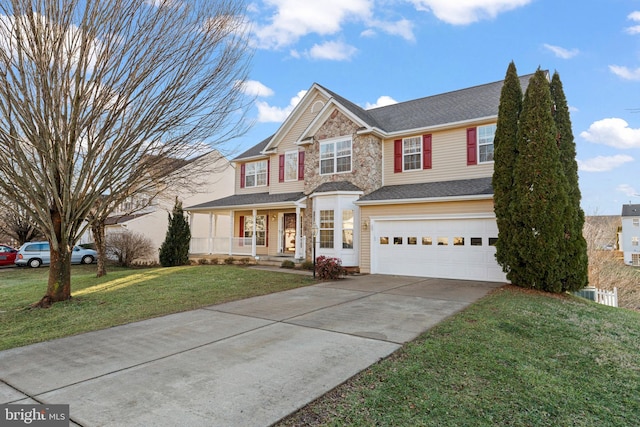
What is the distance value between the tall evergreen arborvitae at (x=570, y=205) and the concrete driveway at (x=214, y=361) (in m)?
4.06

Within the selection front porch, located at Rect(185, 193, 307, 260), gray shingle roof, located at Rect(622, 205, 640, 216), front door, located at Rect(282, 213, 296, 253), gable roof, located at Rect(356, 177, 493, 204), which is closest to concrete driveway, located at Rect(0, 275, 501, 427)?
gable roof, located at Rect(356, 177, 493, 204)

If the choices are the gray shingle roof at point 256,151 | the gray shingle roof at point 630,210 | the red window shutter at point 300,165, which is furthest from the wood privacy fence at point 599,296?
the gray shingle roof at point 630,210

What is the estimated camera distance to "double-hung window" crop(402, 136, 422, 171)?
14477 mm

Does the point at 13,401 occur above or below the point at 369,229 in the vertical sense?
below

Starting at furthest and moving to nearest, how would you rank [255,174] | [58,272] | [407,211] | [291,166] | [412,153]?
[255,174], [291,166], [412,153], [407,211], [58,272]

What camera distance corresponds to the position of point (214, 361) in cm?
451

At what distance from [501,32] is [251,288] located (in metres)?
12.5

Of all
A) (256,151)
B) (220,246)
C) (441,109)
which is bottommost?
(220,246)

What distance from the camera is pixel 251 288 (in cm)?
1016

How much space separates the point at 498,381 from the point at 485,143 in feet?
36.1

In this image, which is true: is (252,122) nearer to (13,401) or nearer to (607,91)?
(13,401)

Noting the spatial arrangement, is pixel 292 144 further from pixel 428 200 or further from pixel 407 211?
pixel 428 200

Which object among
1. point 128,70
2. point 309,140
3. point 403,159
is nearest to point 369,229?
point 403,159

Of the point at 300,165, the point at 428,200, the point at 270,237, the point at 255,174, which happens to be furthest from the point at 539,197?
the point at 255,174
